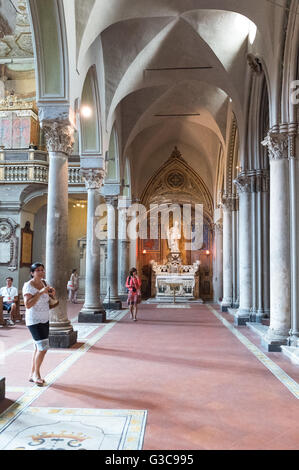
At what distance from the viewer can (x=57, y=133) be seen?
29.3 ft

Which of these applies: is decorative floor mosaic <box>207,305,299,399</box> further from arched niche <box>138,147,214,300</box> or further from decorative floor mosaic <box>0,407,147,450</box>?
arched niche <box>138,147,214,300</box>

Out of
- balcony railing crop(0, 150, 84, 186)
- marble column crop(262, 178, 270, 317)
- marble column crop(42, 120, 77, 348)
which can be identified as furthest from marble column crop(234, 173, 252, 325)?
balcony railing crop(0, 150, 84, 186)

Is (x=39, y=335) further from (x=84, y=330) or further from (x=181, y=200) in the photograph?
(x=181, y=200)

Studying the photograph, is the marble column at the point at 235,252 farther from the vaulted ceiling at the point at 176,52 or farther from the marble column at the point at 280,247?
the marble column at the point at 280,247

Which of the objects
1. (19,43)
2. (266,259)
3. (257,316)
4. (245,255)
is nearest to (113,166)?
(245,255)

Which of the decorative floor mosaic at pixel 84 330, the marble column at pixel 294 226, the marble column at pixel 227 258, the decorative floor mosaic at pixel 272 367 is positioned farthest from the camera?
the marble column at pixel 227 258

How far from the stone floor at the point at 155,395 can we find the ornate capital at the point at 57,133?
13.6 ft

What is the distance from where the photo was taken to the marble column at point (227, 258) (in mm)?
16781

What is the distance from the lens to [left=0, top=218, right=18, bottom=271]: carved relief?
19719 mm

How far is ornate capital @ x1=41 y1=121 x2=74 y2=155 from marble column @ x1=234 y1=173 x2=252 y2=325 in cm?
577

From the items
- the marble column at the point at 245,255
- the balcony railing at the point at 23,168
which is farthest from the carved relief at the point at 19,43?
the marble column at the point at 245,255

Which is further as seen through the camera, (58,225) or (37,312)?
(58,225)

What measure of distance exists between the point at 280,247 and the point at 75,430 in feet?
19.1
